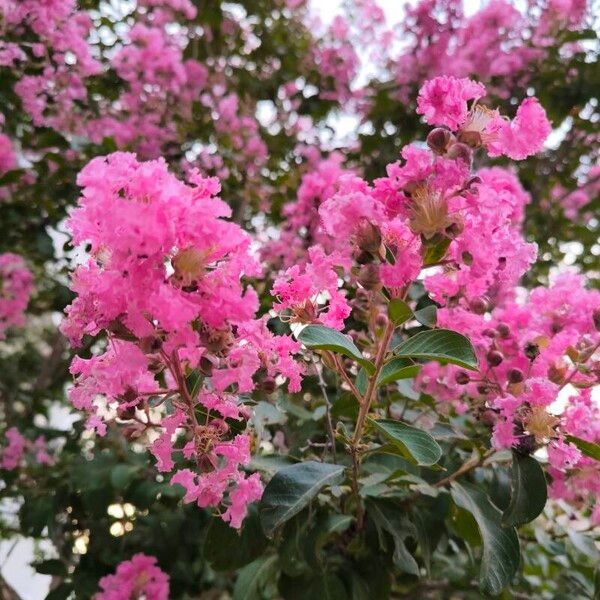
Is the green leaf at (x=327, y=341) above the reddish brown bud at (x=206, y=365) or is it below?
above

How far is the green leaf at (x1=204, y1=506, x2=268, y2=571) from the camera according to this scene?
859 millimetres

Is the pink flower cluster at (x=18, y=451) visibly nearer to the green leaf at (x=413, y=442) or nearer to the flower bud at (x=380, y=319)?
the flower bud at (x=380, y=319)

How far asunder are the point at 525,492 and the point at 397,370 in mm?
236

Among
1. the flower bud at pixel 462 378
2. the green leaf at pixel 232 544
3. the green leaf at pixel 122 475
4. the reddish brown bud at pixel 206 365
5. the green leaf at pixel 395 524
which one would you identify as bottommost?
the green leaf at pixel 122 475

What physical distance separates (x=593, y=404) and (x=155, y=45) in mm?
2002

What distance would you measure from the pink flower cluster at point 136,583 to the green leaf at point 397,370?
2.41ft

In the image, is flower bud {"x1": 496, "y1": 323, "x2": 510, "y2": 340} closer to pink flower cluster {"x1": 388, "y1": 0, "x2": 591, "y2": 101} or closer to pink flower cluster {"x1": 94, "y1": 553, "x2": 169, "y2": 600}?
pink flower cluster {"x1": 94, "y1": 553, "x2": 169, "y2": 600}

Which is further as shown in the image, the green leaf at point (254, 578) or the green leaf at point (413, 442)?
the green leaf at point (254, 578)

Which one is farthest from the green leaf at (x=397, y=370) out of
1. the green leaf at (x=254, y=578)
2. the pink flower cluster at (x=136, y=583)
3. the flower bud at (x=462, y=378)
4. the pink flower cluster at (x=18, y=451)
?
the pink flower cluster at (x=18, y=451)

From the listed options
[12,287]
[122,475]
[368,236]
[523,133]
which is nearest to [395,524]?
[368,236]

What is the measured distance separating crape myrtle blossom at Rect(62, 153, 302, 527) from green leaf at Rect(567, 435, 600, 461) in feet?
1.37

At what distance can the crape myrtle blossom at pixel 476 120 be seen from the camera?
725 millimetres

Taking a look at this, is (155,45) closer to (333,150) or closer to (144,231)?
(333,150)

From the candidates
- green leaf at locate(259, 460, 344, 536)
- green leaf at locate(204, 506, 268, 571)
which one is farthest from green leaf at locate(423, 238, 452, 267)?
green leaf at locate(204, 506, 268, 571)
